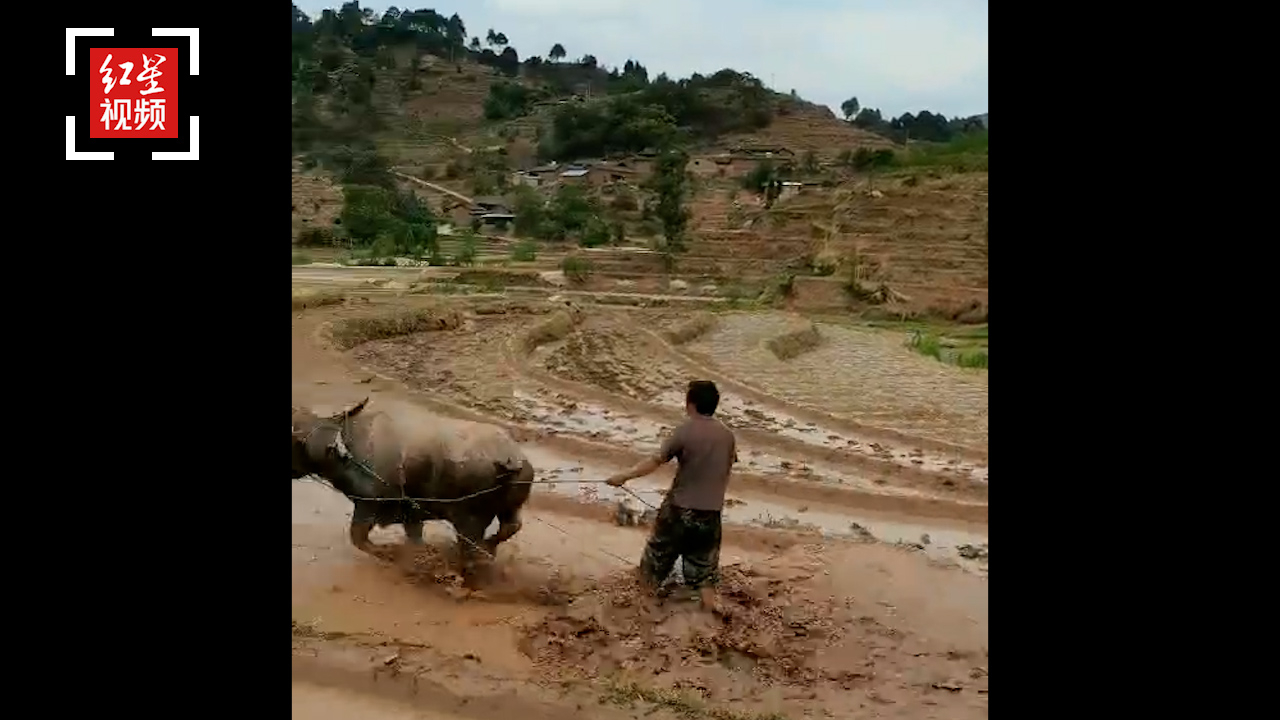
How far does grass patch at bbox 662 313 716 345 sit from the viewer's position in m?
19.0

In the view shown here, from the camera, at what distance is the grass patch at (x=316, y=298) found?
19.3 m

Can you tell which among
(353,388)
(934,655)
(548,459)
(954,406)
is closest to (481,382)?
(353,388)

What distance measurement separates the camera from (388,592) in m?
6.34

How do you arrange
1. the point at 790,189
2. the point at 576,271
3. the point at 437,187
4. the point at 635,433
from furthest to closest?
the point at 437,187 → the point at 790,189 → the point at 576,271 → the point at 635,433

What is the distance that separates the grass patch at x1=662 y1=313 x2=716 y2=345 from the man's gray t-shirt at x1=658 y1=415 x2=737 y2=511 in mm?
13022

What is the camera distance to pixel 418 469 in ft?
20.6

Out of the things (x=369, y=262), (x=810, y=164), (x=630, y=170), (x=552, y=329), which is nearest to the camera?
(x=552, y=329)

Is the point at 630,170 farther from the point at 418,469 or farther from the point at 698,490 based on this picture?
the point at 698,490

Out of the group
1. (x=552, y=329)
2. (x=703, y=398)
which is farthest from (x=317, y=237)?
(x=703, y=398)
